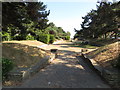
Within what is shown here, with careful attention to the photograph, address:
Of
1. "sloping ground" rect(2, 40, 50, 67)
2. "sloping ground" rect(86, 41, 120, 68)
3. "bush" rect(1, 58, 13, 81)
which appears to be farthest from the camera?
"sloping ground" rect(2, 40, 50, 67)

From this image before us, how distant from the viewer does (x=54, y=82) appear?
4.34 meters

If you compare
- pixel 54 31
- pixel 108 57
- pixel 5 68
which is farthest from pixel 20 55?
pixel 54 31

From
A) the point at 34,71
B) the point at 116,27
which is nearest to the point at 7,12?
the point at 34,71

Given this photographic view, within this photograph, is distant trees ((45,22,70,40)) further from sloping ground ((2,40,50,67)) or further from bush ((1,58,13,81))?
bush ((1,58,13,81))

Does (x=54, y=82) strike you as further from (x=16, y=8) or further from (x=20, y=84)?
(x=16, y=8)

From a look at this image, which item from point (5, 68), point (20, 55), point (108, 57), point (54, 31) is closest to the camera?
point (5, 68)

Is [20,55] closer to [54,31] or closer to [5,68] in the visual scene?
[5,68]

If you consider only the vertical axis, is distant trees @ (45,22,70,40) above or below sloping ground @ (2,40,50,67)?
above

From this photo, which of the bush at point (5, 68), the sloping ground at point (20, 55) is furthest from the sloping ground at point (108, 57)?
the bush at point (5, 68)

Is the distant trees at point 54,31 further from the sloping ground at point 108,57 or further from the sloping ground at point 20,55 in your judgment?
the sloping ground at point 108,57

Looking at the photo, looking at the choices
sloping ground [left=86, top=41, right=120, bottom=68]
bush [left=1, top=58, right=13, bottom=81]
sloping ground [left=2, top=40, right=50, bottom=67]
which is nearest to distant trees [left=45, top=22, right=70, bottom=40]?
sloping ground [left=2, top=40, right=50, bottom=67]

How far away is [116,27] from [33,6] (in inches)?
597

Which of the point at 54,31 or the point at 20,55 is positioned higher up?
the point at 54,31

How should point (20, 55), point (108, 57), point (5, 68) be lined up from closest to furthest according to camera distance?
point (5, 68) < point (108, 57) < point (20, 55)
